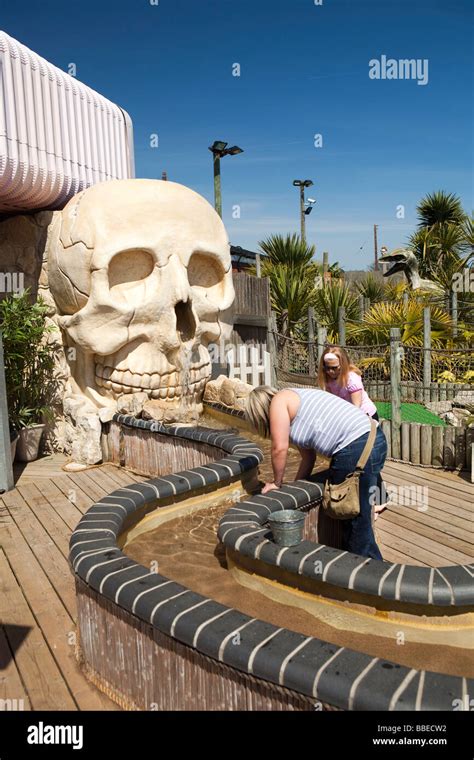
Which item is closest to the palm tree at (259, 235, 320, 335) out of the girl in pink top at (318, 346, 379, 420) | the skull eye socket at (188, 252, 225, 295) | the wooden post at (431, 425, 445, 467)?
the skull eye socket at (188, 252, 225, 295)

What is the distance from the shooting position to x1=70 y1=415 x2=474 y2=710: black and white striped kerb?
1918 millimetres

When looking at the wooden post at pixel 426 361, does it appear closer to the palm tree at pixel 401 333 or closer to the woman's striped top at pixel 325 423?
the palm tree at pixel 401 333

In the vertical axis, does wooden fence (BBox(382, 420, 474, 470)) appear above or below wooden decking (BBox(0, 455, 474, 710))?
above

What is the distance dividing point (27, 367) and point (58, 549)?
3.25m

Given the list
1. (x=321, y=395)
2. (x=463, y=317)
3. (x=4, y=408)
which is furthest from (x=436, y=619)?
(x=463, y=317)

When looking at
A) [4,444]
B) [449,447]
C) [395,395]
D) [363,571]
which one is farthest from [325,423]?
[4,444]

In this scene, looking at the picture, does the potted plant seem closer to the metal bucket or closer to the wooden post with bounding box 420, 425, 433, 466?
the wooden post with bounding box 420, 425, 433, 466

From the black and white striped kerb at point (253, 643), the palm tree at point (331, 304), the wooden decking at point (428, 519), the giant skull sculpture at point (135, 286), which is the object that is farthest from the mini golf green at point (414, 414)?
the black and white striped kerb at point (253, 643)

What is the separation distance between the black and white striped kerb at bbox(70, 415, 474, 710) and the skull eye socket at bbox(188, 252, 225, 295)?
13.5ft

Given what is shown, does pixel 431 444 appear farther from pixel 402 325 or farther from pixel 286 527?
pixel 402 325

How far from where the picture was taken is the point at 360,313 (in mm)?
14945

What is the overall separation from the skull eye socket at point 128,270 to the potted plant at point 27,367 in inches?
42.8

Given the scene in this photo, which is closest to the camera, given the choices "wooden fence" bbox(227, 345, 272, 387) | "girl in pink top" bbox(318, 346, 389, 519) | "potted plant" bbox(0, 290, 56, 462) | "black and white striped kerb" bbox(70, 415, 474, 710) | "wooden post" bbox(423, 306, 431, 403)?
"black and white striped kerb" bbox(70, 415, 474, 710)

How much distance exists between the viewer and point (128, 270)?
21.5 ft
